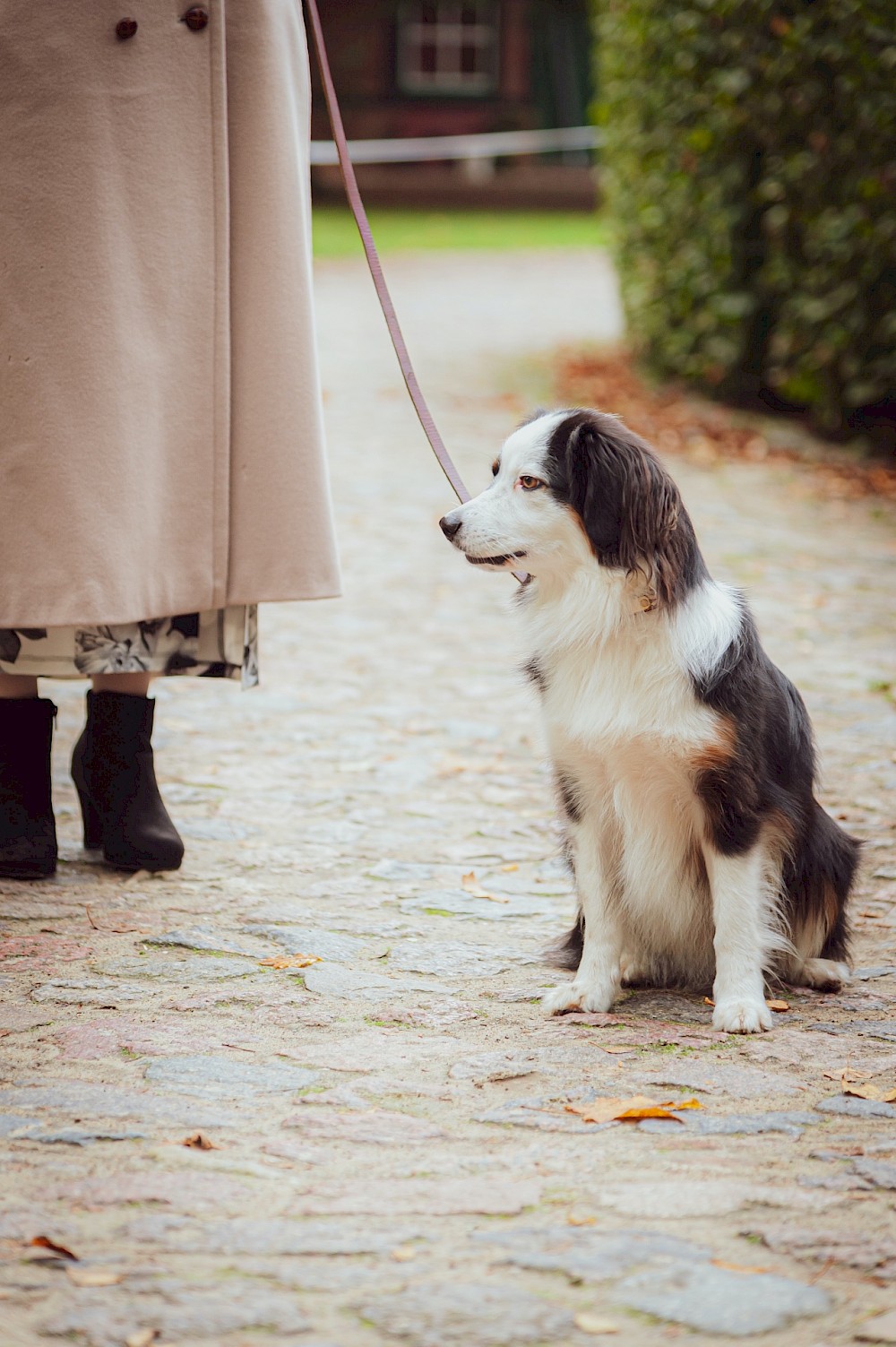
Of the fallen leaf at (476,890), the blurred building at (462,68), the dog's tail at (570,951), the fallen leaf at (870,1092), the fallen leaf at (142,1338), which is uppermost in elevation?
the blurred building at (462,68)

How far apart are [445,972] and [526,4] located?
28.5 m

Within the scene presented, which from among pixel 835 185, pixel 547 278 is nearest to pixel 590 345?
pixel 835 185

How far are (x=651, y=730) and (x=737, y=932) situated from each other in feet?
1.51

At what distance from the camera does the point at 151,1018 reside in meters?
2.90

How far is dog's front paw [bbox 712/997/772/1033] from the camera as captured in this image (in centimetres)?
292

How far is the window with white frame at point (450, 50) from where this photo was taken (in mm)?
28562

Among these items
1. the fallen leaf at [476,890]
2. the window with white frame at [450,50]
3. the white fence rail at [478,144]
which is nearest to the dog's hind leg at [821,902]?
the fallen leaf at [476,890]

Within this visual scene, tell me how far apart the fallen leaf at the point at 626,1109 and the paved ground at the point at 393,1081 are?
0.02 meters

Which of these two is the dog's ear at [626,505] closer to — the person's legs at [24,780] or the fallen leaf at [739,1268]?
the fallen leaf at [739,1268]

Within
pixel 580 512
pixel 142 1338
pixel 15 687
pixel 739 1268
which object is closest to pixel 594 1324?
pixel 739 1268

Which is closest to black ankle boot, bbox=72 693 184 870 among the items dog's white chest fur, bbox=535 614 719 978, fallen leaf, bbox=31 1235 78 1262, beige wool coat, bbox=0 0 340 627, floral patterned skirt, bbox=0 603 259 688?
floral patterned skirt, bbox=0 603 259 688

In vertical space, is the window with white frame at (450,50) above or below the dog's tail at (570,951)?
above

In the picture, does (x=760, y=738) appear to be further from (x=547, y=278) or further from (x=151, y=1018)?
(x=547, y=278)

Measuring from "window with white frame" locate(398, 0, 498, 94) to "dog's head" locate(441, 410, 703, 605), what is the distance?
1088 inches
